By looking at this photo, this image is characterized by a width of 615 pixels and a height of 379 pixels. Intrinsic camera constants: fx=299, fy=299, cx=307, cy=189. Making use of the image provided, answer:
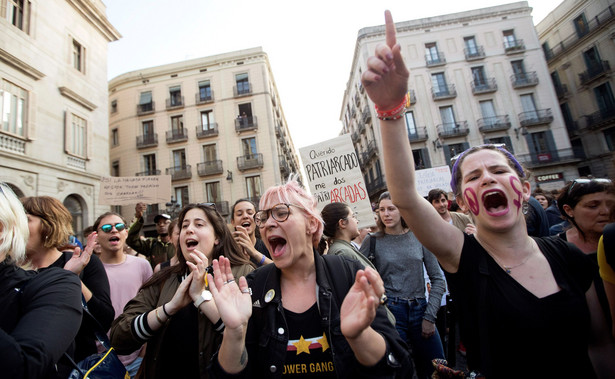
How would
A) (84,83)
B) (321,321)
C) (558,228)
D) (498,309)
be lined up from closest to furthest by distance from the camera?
(498,309) → (321,321) → (558,228) → (84,83)

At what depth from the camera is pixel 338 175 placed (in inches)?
222

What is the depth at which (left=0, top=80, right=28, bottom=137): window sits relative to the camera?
10.4 meters

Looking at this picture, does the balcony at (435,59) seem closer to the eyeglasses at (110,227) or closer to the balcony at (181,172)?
the balcony at (181,172)

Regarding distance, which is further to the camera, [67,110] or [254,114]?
[254,114]

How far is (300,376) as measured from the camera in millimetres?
1554

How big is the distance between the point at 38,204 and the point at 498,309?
3.15 m

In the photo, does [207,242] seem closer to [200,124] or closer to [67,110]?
[67,110]

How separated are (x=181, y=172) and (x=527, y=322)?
24536mm

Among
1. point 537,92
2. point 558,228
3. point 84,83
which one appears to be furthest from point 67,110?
point 537,92

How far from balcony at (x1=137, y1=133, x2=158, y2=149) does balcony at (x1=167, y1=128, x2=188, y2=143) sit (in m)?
1.13

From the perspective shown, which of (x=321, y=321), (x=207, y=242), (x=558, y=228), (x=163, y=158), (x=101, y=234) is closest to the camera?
(x=321, y=321)

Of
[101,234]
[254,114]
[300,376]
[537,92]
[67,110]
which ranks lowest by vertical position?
[300,376]

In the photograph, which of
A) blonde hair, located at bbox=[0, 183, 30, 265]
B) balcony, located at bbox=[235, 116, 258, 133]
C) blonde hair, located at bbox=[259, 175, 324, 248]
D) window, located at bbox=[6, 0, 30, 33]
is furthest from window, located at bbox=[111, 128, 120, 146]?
blonde hair, located at bbox=[259, 175, 324, 248]

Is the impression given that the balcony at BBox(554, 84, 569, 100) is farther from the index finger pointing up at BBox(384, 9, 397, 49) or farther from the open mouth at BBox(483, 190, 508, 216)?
the index finger pointing up at BBox(384, 9, 397, 49)
